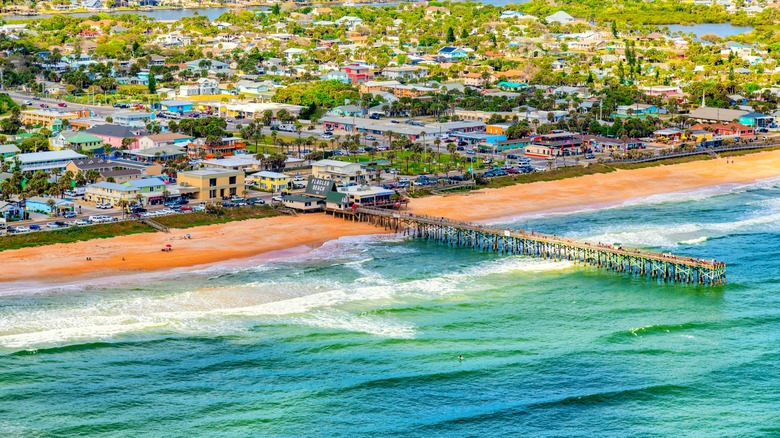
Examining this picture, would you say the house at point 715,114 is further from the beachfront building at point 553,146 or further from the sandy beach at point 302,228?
the beachfront building at point 553,146

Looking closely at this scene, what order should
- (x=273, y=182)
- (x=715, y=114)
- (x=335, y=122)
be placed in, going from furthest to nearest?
(x=715, y=114) → (x=335, y=122) → (x=273, y=182)

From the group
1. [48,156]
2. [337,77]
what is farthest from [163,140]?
[337,77]

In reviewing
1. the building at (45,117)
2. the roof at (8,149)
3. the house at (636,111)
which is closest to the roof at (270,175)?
the roof at (8,149)

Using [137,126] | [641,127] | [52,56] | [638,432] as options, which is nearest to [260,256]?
[638,432]

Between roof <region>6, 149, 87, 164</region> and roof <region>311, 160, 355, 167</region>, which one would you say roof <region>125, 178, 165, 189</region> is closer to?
roof <region>6, 149, 87, 164</region>

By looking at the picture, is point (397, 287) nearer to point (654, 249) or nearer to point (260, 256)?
point (260, 256)

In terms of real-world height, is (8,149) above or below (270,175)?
above

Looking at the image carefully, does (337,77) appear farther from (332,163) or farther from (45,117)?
(332,163)
